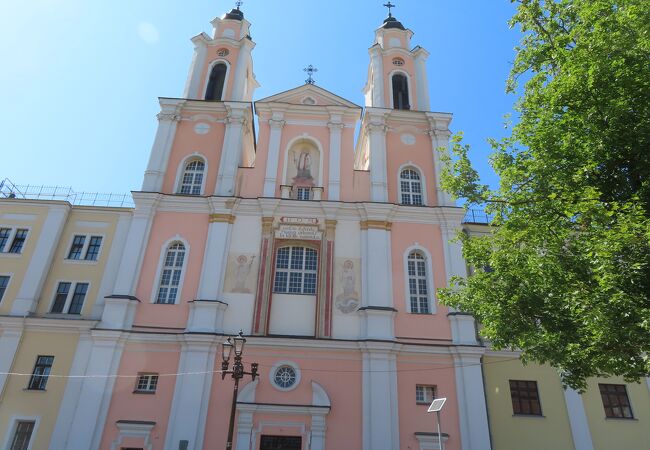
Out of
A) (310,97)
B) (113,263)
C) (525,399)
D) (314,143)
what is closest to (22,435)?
(113,263)

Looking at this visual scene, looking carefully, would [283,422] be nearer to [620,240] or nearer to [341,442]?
[341,442]

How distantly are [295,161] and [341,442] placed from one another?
1328 centimetres

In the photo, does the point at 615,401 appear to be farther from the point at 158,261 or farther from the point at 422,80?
the point at 158,261

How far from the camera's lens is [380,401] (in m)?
17.7

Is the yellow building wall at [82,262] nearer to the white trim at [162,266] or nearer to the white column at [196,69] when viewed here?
the white trim at [162,266]

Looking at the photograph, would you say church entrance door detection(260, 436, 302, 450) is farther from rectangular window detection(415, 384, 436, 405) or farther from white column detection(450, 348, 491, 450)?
white column detection(450, 348, 491, 450)

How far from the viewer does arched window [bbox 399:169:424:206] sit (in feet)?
76.4

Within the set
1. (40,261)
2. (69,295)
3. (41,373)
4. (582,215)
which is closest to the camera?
(582,215)

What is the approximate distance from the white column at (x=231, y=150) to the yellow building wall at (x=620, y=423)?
18.0 meters

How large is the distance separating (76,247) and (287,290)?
1017cm

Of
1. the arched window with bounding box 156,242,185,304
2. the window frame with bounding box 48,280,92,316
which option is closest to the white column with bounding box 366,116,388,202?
the arched window with bounding box 156,242,185,304

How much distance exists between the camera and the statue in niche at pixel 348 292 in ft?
64.7

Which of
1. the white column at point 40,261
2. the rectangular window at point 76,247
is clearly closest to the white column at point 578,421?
the rectangular window at point 76,247

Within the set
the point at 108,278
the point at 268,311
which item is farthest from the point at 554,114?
the point at 108,278
